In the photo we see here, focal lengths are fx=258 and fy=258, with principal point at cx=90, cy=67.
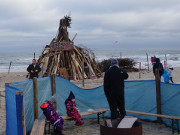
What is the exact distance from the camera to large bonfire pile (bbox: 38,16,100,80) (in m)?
16.0

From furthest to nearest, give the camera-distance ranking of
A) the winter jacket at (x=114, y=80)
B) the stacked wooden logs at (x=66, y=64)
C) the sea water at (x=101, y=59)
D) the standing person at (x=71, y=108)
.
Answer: the sea water at (x=101, y=59)
the stacked wooden logs at (x=66, y=64)
the standing person at (x=71, y=108)
the winter jacket at (x=114, y=80)

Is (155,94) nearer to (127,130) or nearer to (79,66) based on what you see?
(127,130)

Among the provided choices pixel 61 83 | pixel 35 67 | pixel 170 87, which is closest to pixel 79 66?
pixel 35 67

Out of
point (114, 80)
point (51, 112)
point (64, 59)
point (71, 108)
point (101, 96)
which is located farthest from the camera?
point (64, 59)

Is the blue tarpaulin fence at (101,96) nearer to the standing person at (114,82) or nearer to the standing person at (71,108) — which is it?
the standing person at (71,108)

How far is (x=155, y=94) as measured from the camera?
6.93 metres

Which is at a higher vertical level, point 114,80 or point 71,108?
point 114,80

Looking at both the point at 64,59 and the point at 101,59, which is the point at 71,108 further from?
the point at 101,59

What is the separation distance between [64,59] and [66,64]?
1.45 ft

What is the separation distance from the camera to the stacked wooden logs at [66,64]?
627 inches

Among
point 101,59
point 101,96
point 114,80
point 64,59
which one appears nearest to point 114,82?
point 114,80

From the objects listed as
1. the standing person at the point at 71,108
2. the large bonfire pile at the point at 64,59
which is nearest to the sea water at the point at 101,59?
the large bonfire pile at the point at 64,59

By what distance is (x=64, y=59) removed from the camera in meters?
16.3

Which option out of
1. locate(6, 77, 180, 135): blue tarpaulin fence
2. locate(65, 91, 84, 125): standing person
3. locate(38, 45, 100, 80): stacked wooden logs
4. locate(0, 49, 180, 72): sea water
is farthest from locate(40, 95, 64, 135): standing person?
locate(0, 49, 180, 72): sea water
